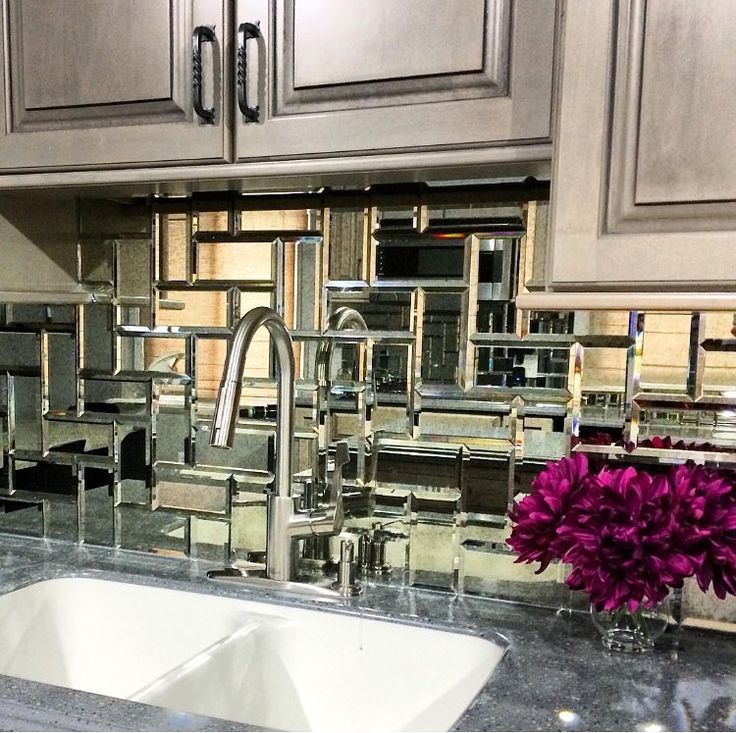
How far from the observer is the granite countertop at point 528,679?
2.85ft

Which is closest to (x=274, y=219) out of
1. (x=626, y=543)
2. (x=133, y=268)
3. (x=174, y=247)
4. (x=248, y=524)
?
(x=174, y=247)

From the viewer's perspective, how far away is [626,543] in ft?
3.16

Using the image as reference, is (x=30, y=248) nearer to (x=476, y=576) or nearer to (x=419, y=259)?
(x=419, y=259)

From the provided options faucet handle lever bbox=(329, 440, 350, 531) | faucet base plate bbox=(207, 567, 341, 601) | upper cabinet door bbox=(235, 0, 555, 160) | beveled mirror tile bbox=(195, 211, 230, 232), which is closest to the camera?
upper cabinet door bbox=(235, 0, 555, 160)

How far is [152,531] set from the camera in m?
1.49

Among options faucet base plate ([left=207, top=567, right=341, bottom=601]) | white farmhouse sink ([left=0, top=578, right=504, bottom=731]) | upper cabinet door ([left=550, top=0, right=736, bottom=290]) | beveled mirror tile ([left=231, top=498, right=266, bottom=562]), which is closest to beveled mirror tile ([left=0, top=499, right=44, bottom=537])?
white farmhouse sink ([left=0, top=578, right=504, bottom=731])

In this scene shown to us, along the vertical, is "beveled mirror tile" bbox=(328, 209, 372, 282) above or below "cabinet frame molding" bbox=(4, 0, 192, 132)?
below

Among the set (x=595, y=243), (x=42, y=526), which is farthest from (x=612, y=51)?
(x=42, y=526)

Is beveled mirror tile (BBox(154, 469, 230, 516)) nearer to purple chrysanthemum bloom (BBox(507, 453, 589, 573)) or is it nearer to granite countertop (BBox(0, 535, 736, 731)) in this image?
granite countertop (BBox(0, 535, 736, 731))

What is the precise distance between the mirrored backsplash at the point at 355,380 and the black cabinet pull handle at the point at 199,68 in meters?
0.32

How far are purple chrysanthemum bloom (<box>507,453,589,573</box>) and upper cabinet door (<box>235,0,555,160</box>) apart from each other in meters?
0.46

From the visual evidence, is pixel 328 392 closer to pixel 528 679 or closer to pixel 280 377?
pixel 280 377

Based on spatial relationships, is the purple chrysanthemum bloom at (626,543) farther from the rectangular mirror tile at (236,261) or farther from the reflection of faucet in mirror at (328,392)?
the rectangular mirror tile at (236,261)

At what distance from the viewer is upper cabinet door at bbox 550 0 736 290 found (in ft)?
2.63
